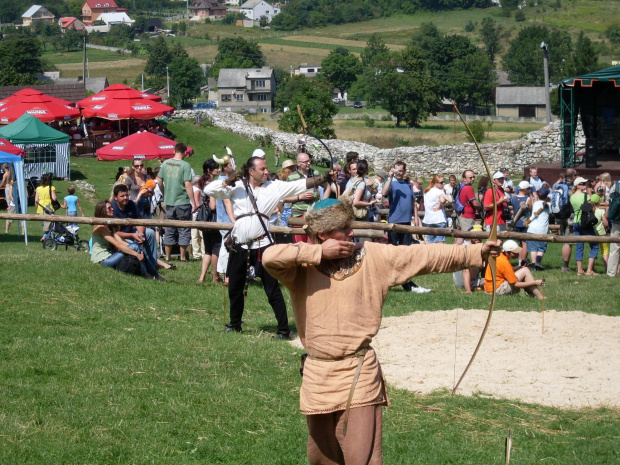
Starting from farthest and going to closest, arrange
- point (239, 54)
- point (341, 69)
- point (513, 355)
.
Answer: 1. point (239, 54)
2. point (341, 69)
3. point (513, 355)

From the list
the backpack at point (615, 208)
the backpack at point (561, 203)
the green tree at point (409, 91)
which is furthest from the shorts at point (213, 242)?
the green tree at point (409, 91)

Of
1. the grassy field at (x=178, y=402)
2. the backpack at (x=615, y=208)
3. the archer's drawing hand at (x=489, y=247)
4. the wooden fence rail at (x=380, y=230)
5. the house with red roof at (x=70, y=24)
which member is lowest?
the grassy field at (x=178, y=402)

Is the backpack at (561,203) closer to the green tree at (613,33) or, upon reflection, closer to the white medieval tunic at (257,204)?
the white medieval tunic at (257,204)

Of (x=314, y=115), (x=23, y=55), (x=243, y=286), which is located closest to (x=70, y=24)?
(x=23, y=55)

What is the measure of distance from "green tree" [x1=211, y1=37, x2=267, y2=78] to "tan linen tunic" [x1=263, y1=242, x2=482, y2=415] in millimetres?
129785

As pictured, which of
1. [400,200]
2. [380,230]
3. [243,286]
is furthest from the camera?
[400,200]

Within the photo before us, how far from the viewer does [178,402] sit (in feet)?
25.3

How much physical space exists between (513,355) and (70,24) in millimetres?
193450

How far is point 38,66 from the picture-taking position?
358ft

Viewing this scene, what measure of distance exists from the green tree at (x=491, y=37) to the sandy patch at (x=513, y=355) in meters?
122

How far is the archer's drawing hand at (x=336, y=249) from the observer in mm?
5199

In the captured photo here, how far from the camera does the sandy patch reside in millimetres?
8773

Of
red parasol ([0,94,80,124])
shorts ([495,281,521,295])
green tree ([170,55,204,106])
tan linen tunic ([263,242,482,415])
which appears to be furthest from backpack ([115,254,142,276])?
green tree ([170,55,204,106])

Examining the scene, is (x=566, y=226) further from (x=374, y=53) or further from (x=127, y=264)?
(x=374, y=53)
